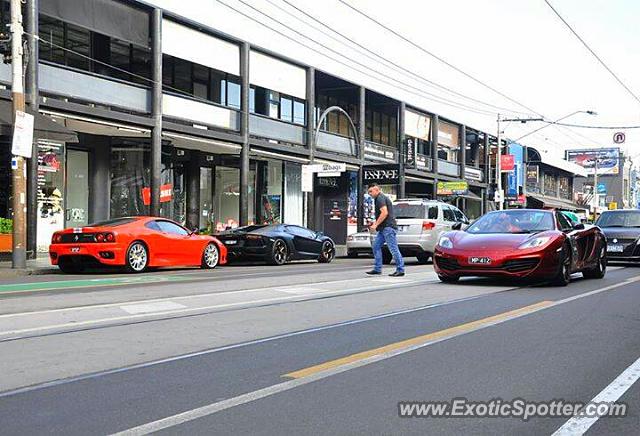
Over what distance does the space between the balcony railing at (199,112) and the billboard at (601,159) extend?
76738 millimetres

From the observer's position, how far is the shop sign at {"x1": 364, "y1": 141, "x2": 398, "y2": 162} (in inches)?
1330

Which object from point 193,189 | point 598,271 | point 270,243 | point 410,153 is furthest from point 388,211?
point 410,153

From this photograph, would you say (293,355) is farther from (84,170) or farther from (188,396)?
(84,170)

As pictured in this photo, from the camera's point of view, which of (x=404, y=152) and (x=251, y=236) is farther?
(x=404, y=152)

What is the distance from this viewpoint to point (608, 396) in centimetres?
464

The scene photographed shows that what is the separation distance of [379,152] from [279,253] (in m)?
17.3

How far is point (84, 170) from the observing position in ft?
72.8

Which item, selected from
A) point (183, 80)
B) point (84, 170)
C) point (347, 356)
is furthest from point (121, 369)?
point (183, 80)

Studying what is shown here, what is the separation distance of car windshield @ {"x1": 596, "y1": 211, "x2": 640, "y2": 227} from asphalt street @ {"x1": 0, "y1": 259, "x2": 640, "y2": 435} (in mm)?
8293

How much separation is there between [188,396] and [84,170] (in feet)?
62.4

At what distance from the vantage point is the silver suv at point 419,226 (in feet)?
60.8

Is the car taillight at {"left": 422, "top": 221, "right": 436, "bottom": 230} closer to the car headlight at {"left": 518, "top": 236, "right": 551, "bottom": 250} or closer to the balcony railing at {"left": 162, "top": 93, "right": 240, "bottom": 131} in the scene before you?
the car headlight at {"left": 518, "top": 236, "right": 551, "bottom": 250}

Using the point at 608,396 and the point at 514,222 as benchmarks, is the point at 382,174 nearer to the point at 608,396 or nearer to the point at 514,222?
the point at 514,222

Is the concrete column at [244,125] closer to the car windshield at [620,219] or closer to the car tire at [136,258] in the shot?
the car tire at [136,258]
